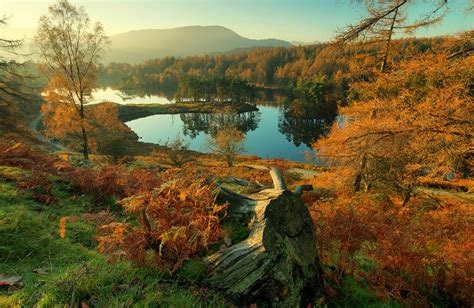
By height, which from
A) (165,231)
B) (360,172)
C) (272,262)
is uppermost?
(165,231)

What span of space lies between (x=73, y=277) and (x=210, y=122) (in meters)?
63.0

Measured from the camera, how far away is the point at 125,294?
261 centimetres

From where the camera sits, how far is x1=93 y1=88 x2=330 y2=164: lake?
5022 cm

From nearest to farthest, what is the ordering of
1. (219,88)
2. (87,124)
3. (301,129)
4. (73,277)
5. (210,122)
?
(73,277) < (87,124) < (301,129) < (210,122) < (219,88)

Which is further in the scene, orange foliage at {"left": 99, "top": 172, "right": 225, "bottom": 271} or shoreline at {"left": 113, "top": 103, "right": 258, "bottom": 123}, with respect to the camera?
shoreline at {"left": 113, "top": 103, "right": 258, "bottom": 123}

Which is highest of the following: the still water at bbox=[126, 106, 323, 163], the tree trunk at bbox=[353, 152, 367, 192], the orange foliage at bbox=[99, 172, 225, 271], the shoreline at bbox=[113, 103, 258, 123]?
Result: the orange foliage at bbox=[99, 172, 225, 271]

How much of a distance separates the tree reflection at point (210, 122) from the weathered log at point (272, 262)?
48084mm

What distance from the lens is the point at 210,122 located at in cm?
6475

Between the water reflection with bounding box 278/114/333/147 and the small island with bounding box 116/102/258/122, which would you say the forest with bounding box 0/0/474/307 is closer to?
the water reflection with bounding box 278/114/333/147

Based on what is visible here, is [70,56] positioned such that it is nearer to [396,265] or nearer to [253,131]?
[396,265]

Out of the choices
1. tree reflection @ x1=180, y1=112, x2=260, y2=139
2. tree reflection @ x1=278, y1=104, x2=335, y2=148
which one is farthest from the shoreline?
tree reflection @ x1=278, y1=104, x2=335, y2=148

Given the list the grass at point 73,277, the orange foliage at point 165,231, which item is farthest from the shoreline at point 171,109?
the orange foliage at point 165,231

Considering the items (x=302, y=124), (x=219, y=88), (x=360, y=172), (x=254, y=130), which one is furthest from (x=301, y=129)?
(x=360, y=172)

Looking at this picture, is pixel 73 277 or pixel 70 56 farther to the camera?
pixel 70 56
